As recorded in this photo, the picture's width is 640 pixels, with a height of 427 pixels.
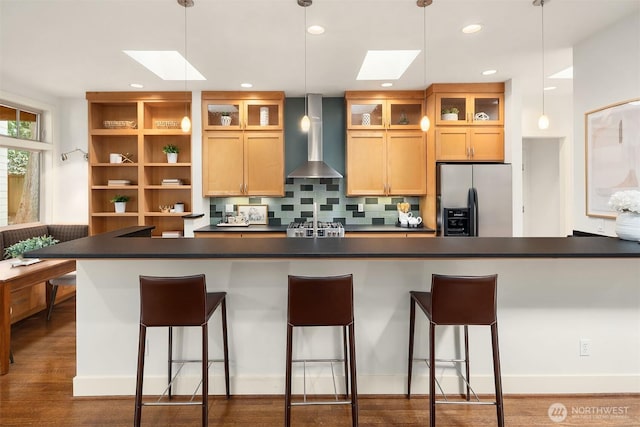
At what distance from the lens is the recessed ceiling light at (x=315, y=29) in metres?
2.75

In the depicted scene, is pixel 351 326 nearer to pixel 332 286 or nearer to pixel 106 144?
pixel 332 286

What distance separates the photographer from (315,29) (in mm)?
2787

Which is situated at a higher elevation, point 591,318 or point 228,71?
point 228,71

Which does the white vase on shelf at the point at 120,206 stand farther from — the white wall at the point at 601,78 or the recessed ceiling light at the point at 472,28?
the white wall at the point at 601,78

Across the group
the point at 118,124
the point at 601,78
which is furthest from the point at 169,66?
the point at 601,78

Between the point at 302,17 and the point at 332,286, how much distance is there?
2025 millimetres

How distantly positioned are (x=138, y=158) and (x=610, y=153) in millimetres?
5183

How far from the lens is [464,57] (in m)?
3.41

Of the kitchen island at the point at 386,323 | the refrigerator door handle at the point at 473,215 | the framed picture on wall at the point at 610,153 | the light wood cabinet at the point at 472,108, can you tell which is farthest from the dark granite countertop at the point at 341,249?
the light wood cabinet at the point at 472,108

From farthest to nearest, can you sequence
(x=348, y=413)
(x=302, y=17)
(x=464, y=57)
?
1. (x=464, y=57)
2. (x=302, y=17)
3. (x=348, y=413)

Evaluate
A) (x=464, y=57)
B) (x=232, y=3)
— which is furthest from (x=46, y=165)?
(x=464, y=57)

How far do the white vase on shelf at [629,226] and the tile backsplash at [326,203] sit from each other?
2.67 meters

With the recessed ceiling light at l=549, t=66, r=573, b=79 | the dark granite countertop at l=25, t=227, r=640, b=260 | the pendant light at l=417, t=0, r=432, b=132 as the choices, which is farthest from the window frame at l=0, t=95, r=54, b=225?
the recessed ceiling light at l=549, t=66, r=573, b=79

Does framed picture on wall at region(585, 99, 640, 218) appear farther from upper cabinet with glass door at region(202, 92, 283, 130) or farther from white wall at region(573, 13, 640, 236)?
upper cabinet with glass door at region(202, 92, 283, 130)
